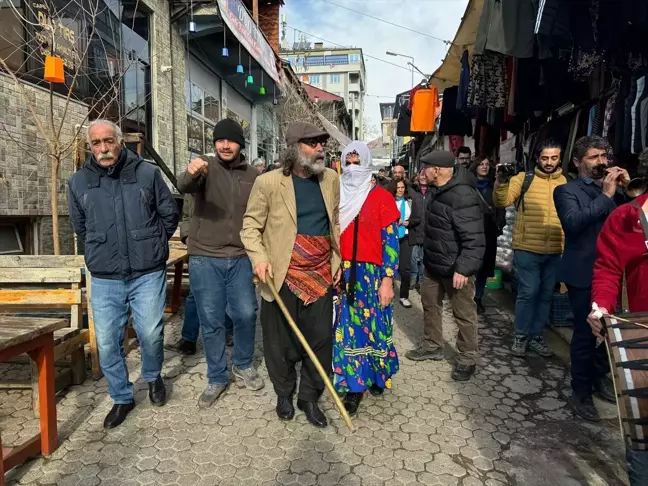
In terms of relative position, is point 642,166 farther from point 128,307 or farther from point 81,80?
point 81,80

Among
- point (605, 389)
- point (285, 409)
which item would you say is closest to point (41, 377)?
point (285, 409)

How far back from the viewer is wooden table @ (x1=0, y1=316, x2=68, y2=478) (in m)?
2.37

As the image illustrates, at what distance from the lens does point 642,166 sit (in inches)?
83.7

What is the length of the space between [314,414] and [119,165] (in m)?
2.10

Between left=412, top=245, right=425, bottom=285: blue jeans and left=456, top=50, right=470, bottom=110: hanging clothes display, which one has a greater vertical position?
left=456, top=50, right=470, bottom=110: hanging clothes display

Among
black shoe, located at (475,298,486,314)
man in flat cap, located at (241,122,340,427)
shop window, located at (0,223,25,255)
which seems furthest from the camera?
black shoe, located at (475,298,486,314)

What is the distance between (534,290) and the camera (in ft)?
13.8

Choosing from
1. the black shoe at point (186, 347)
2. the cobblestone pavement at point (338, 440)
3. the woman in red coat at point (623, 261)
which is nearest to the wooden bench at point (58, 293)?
the cobblestone pavement at point (338, 440)

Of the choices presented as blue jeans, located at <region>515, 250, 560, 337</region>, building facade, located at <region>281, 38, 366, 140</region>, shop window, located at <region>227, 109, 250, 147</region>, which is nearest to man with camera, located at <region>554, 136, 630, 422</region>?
blue jeans, located at <region>515, 250, 560, 337</region>

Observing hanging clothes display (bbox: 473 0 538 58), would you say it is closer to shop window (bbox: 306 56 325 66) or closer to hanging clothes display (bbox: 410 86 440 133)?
hanging clothes display (bbox: 410 86 440 133)

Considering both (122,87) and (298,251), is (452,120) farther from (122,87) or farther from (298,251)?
(298,251)

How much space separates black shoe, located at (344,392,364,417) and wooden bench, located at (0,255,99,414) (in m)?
A: 2.05

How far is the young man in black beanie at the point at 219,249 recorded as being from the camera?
3238 mm

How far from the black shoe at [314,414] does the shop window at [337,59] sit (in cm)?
6950
